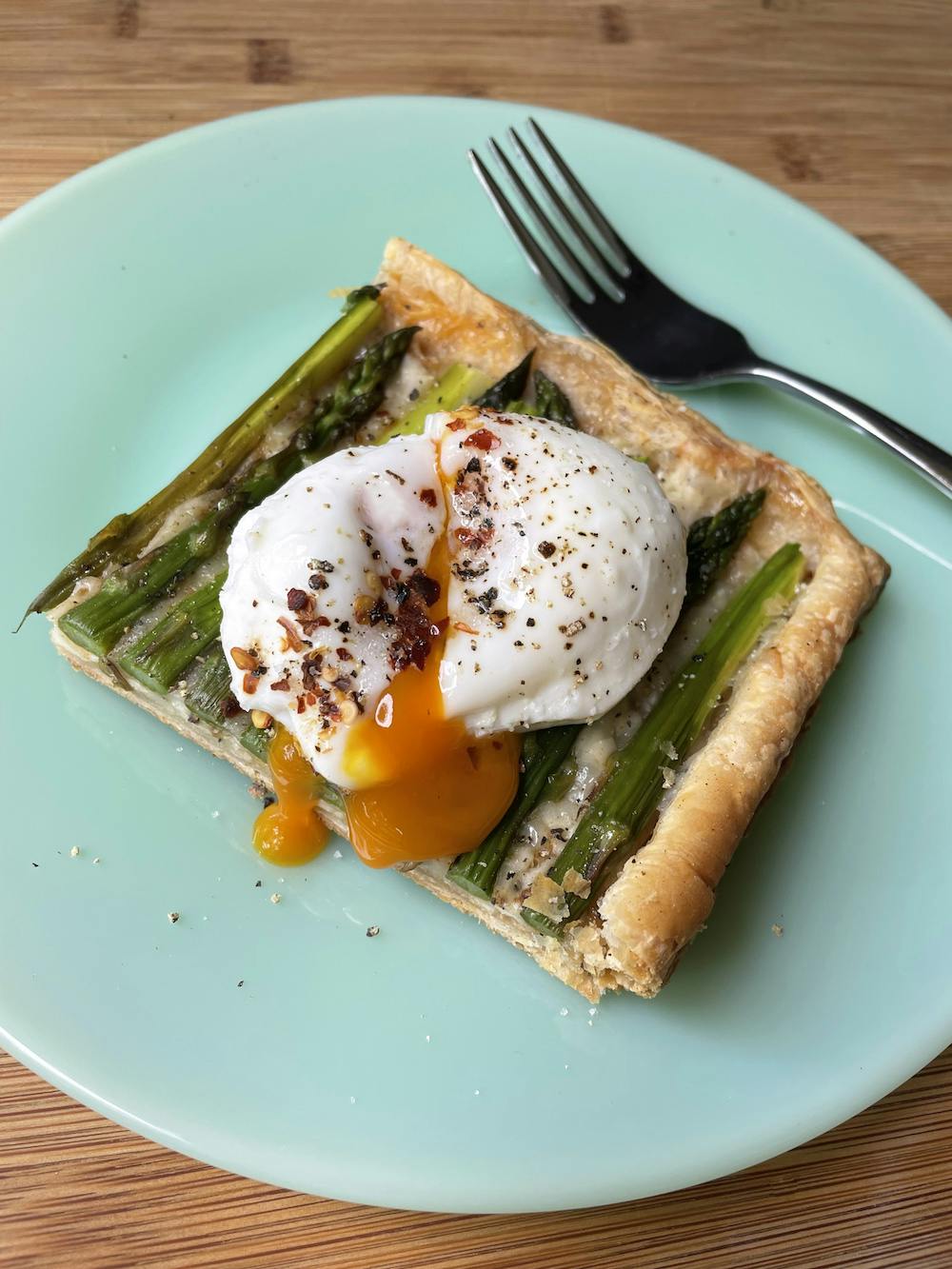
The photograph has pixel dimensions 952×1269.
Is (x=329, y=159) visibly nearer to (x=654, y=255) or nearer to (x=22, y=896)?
(x=654, y=255)

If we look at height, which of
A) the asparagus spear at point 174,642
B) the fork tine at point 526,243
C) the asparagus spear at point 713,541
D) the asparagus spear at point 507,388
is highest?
the fork tine at point 526,243

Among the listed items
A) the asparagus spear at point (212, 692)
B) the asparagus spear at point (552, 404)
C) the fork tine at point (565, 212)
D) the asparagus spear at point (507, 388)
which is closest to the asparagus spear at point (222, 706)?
the asparagus spear at point (212, 692)

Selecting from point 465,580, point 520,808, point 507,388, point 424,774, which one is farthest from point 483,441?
point 520,808

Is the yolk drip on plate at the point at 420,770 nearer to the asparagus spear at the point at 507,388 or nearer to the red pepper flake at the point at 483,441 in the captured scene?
the red pepper flake at the point at 483,441

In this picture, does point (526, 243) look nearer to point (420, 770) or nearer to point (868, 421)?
point (868, 421)

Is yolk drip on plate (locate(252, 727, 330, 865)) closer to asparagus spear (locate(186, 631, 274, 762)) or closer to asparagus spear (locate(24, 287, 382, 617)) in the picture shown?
asparagus spear (locate(186, 631, 274, 762))

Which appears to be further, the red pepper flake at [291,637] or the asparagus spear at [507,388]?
the asparagus spear at [507,388]
